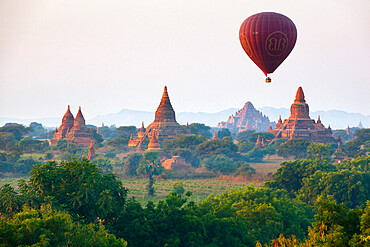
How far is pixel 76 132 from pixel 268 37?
68306mm

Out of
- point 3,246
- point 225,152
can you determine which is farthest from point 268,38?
point 225,152

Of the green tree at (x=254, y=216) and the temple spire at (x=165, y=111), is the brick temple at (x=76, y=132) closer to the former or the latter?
the temple spire at (x=165, y=111)

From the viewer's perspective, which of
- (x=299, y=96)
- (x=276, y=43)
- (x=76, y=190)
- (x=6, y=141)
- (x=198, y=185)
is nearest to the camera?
(x=76, y=190)

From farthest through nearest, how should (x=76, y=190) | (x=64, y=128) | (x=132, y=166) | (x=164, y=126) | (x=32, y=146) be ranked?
(x=64, y=128) < (x=164, y=126) < (x=32, y=146) < (x=132, y=166) < (x=76, y=190)

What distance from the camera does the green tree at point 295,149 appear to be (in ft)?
287

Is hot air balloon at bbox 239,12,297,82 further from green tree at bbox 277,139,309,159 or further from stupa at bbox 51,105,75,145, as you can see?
stupa at bbox 51,105,75,145

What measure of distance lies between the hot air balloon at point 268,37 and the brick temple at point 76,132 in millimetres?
64271

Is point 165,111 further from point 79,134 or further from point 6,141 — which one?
point 6,141

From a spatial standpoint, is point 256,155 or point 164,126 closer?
point 256,155

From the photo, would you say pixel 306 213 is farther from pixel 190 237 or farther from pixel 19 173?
pixel 19 173

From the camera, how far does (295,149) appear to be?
289 ft

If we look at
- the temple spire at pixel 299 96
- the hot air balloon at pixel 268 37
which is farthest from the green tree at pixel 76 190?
the temple spire at pixel 299 96

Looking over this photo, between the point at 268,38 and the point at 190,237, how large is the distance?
20.9 meters

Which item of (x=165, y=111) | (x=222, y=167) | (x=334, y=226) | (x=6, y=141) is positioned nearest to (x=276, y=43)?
(x=334, y=226)
